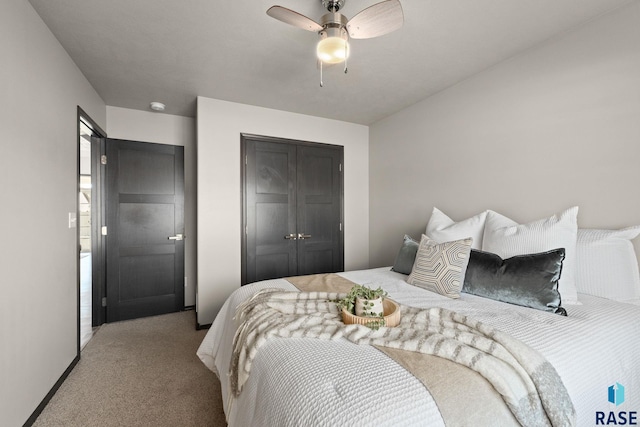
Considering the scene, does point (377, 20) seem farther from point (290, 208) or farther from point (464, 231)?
point (290, 208)

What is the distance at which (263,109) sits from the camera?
3.54m

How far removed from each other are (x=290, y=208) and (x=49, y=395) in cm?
268

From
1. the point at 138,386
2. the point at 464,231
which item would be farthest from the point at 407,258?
the point at 138,386

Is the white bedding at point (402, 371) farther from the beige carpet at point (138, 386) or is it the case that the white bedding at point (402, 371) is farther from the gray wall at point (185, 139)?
the gray wall at point (185, 139)

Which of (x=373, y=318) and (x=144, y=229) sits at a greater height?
(x=144, y=229)

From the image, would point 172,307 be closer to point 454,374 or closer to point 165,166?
point 165,166

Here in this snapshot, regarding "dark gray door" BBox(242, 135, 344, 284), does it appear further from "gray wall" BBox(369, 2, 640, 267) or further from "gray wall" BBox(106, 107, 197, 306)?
"gray wall" BBox(369, 2, 640, 267)

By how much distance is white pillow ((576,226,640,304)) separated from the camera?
5.62ft

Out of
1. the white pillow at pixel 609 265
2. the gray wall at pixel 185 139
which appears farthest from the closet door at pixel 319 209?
the white pillow at pixel 609 265

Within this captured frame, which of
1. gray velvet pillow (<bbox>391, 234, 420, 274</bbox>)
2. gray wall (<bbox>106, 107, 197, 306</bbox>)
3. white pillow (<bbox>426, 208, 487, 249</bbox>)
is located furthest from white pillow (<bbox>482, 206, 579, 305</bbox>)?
gray wall (<bbox>106, 107, 197, 306</bbox>)

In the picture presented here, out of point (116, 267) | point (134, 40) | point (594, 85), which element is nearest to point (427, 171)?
point (594, 85)

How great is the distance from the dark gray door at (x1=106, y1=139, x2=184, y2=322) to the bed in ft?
7.29

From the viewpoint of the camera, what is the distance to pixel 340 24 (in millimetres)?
1697

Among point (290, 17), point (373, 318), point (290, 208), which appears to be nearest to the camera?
point (373, 318)
